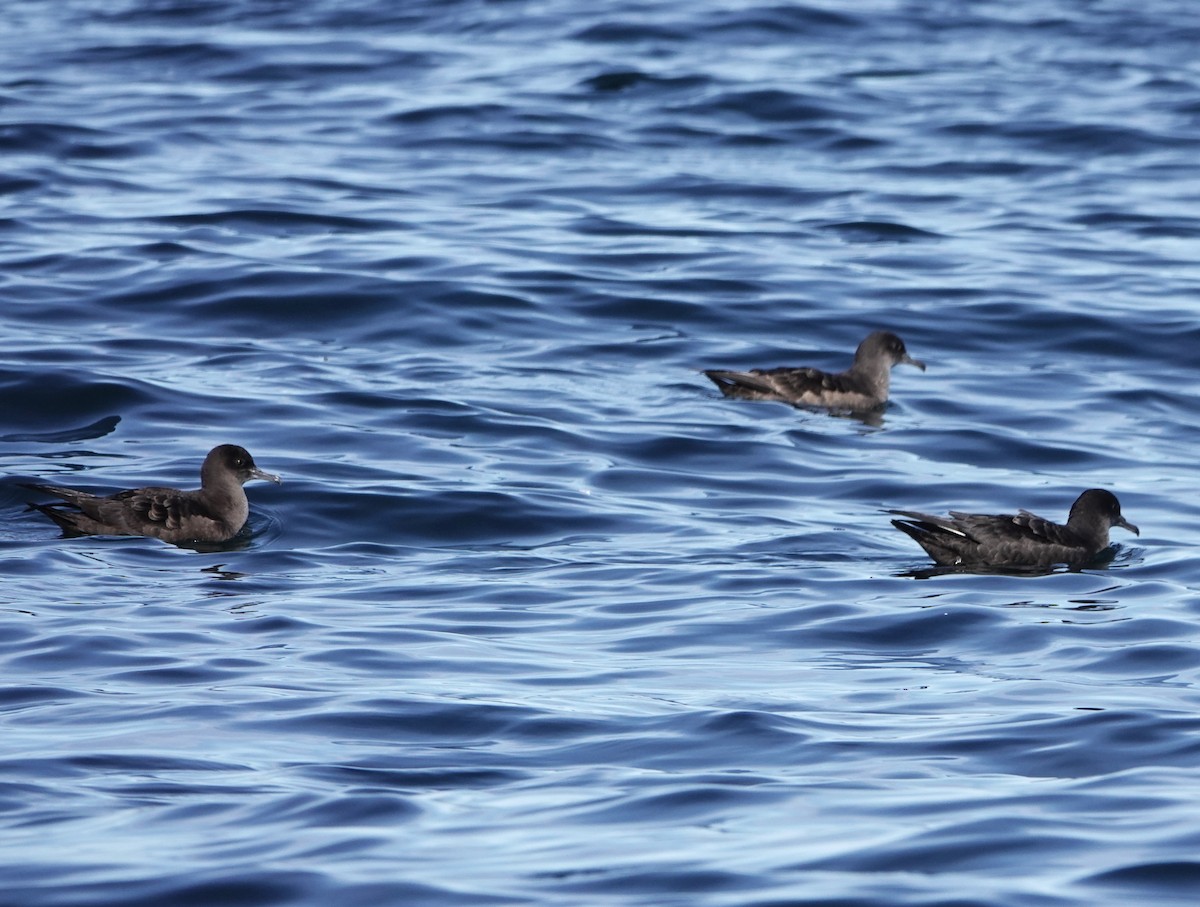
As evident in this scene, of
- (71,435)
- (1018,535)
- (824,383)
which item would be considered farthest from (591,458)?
(71,435)

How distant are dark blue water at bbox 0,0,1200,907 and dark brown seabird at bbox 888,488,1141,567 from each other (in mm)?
208

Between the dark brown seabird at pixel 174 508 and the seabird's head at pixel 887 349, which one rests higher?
the dark brown seabird at pixel 174 508

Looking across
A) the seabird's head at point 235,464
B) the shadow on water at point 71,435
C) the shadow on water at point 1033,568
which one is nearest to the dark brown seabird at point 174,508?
the seabird's head at point 235,464

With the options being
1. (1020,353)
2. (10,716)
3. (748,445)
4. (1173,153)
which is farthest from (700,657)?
(1173,153)

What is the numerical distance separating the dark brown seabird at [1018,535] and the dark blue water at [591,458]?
208 millimetres

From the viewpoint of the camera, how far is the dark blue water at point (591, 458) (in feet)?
21.9

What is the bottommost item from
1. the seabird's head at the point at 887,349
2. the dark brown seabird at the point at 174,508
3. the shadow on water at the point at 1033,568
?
the shadow on water at the point at 1033,568

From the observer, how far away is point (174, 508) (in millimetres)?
11547

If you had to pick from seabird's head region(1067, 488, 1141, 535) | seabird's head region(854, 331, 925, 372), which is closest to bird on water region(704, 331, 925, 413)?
seabird's head region(854, 331, 925, 372)

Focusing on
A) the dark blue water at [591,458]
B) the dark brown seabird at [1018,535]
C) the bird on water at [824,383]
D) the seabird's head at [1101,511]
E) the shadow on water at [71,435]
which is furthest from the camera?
the bird on water at [824,383]

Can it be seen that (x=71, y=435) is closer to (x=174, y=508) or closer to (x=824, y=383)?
(x=174, y=508)

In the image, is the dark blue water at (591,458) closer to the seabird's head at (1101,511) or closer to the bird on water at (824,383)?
the bird on water at (824,383)

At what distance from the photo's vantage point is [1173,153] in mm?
24438

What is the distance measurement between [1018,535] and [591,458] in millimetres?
3304
